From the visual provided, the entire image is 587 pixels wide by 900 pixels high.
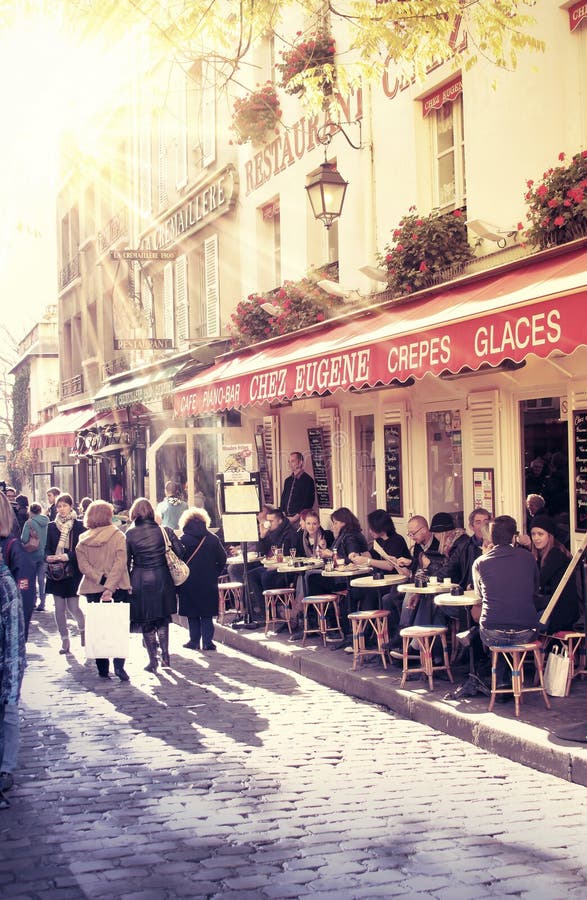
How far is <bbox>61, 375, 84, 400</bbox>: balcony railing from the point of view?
3106cm

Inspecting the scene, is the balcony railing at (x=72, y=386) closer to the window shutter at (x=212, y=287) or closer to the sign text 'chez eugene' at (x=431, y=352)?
the window shutter at (x=212, y=287)

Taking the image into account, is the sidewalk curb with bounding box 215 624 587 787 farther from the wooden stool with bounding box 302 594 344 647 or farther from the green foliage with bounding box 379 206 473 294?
the green foliage with bounding box 379 206 473 294

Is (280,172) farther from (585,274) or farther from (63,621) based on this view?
(585,274)

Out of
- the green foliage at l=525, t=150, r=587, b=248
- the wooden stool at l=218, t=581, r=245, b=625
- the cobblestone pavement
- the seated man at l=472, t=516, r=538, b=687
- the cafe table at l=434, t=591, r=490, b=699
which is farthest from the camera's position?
the wooden stool at l=218, t=581, r=245, b=625

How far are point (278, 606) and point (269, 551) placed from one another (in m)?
1.36

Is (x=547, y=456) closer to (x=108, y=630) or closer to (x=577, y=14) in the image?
(x=577, y=14)

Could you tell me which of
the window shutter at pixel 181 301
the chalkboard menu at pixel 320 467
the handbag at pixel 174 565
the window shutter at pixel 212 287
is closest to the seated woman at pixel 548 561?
the handbag at pixel 174 565

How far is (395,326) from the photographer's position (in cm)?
957

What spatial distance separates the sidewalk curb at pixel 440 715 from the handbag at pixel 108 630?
5.72 ft

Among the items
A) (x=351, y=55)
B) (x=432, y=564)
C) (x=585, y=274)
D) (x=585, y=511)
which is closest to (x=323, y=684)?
(x=432, y=564)

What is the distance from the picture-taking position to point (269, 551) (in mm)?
13430

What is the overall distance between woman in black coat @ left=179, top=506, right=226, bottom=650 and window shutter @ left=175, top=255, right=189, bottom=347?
10153 mm

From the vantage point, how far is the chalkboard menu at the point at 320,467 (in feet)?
49.5

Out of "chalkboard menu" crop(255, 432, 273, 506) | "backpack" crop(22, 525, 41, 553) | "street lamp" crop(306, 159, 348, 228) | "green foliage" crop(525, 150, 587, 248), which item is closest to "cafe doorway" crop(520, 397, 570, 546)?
"green foliage" crop(525, 150, 587, 248)
